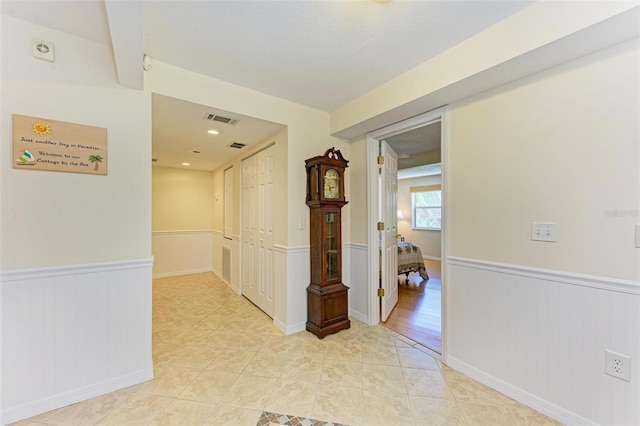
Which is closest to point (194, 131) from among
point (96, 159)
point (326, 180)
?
point (96, 159)

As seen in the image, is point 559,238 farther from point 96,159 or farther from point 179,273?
point 179,273

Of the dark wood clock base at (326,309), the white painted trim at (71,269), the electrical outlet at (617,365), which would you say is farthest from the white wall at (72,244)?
the electrical outlet at (617,365)

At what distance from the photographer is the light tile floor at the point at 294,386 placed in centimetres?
154

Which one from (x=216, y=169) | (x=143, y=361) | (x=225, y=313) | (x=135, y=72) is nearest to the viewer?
(x=135, y=72)

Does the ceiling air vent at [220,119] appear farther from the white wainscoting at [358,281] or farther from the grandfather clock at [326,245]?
the white wainscoting at [358,281]

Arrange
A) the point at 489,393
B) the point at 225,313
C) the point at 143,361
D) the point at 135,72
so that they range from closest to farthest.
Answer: the point at 135,72
the point at 489,393
the point at 143,361
the point at 225,313

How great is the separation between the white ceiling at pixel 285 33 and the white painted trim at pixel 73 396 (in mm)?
2121

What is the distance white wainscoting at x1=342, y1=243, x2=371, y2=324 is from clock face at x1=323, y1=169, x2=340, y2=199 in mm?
720

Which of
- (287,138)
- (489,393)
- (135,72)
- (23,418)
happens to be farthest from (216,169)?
(489,393)

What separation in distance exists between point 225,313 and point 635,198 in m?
3.64

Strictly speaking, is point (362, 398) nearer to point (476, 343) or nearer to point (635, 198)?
point (476, 343)

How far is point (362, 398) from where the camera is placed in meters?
1.70

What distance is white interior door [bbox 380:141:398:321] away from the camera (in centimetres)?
290

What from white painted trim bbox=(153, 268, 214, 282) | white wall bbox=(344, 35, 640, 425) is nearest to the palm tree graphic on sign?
white wall bbox=(344, 35, 640, 425)
